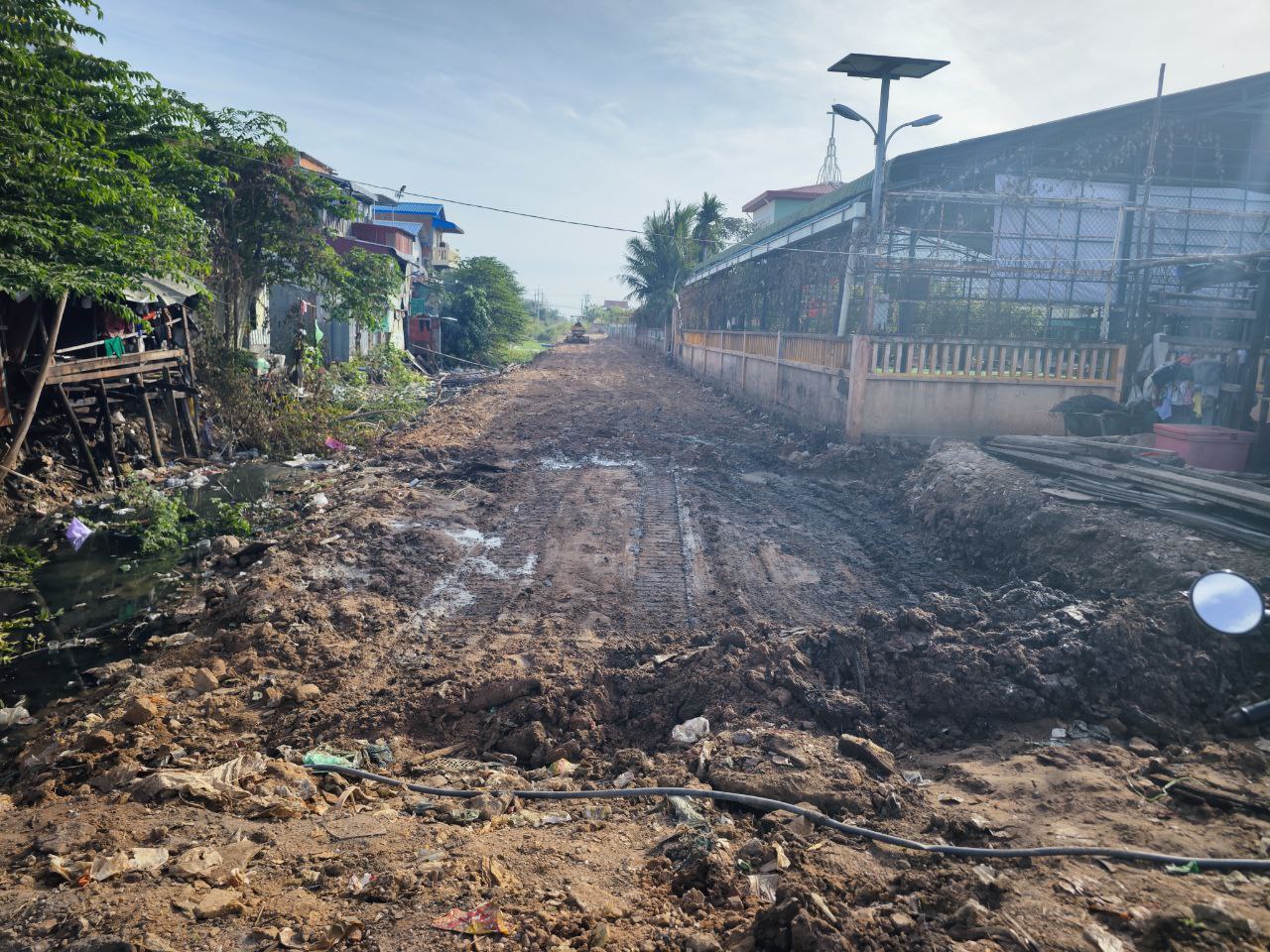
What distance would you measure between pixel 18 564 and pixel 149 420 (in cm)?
437

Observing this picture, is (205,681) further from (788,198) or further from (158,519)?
(788,198)

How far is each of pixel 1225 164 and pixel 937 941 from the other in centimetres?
1782

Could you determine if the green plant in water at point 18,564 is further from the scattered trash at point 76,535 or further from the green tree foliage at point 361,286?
the green tree foliage at point 361,286

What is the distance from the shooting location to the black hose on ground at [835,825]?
2.77 m

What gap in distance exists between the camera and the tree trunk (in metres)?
8.75

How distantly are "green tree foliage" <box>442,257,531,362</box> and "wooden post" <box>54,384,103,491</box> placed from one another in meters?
25.8

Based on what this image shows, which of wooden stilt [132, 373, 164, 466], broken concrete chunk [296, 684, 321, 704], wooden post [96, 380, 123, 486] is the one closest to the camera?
broken concrete chunk [296, 684, 321, 704]

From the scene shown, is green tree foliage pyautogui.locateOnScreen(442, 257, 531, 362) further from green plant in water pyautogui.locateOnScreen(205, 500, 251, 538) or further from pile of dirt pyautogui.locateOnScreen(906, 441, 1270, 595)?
pile of dirt pyautogui.locateOnScreen(906, 441, 1270, 595)

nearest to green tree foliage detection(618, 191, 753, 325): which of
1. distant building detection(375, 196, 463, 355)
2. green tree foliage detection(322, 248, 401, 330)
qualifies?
distant building detection(375, 196, 463, 355)

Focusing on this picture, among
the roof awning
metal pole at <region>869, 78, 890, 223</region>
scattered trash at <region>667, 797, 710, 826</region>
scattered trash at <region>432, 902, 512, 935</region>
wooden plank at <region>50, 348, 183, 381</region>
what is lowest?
scattered trash at <region>667, 797, 710, 826</region>

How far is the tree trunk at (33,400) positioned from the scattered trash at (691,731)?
27.5ft

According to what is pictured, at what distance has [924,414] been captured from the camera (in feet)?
39.1

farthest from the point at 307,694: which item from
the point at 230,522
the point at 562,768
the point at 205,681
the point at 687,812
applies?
the point at 230,522

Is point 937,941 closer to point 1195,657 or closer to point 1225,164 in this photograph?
point 1195,657
